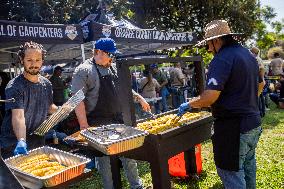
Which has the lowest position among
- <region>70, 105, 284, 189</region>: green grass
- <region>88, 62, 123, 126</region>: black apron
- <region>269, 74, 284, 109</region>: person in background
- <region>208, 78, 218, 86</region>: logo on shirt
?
<region>70, 105, 284, 189</region>: green grass

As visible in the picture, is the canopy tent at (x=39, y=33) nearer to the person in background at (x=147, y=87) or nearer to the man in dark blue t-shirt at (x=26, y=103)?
the person in background at (x=147, y=87)

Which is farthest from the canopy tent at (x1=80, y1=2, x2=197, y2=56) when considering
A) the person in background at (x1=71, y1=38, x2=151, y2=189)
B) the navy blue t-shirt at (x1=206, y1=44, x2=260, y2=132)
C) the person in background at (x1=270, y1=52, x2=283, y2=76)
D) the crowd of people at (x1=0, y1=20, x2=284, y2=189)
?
the navy blue t-shirt at (x1=206, y1=44, x2=260, y2=132)

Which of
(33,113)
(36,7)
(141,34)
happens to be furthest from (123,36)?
(33,113)

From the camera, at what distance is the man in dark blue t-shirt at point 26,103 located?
2.88m

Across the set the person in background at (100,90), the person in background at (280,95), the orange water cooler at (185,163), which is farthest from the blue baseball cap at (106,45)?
the person in background at (280,95)

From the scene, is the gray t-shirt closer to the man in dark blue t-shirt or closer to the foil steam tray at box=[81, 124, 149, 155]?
the man in dark blue t-shirt

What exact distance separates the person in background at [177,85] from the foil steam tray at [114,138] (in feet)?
27.1

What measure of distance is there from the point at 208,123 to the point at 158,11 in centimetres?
1839

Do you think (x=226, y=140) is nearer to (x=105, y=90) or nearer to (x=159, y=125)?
(x=159, y=125)

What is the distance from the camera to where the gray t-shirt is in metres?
3.67

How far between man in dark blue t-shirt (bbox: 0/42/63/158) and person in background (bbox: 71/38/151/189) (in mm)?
538

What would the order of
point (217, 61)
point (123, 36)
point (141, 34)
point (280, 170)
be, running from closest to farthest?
point (217, 61) → point (280, 170) → point (123, 36) → point (141, 34)

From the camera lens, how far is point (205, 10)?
828 inches

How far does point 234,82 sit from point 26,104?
188 centimetres
